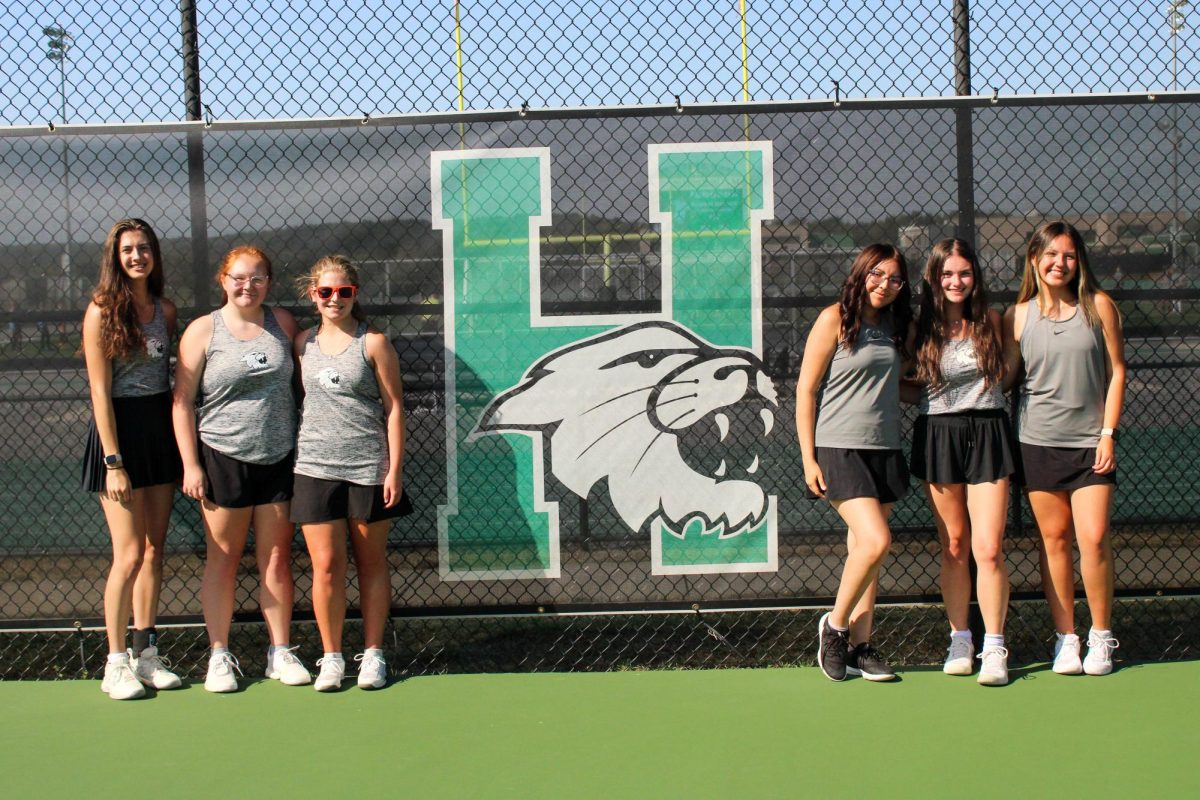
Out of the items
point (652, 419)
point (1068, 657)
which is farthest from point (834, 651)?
point (652, 419)

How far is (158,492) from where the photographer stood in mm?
4234

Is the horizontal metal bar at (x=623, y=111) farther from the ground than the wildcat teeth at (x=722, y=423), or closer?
farther from the ground

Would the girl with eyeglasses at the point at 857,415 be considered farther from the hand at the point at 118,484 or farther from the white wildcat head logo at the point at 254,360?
the hand at the point at 118,484

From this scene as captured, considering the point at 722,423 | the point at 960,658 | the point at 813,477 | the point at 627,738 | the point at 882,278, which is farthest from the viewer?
the point at 722,423

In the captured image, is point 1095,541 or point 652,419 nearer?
point 1095,541

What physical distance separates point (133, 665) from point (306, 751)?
0.97m

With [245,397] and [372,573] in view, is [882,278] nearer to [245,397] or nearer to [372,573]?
[372,573]

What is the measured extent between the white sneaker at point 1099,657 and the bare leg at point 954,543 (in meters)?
0.46

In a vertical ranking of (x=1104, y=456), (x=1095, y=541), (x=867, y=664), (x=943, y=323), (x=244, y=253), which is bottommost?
(x=867, y=664)

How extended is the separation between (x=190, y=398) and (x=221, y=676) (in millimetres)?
997

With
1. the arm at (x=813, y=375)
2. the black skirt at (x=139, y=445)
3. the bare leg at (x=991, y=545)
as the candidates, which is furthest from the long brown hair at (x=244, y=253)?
the bare leg at (x=991, y=545)

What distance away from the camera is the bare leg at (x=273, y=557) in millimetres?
4207

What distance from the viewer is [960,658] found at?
167 inches

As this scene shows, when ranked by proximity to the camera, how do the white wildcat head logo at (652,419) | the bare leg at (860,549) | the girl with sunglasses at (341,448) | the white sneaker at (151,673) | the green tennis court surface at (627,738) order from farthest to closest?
1. the white wildcat head logo at (652,419)
2. the white sneaker at (151,673)
3. the girl with sunglasses at (341,448)
4. the bare leg at (860,549)
5. the green tennis court surface at (627,738)
